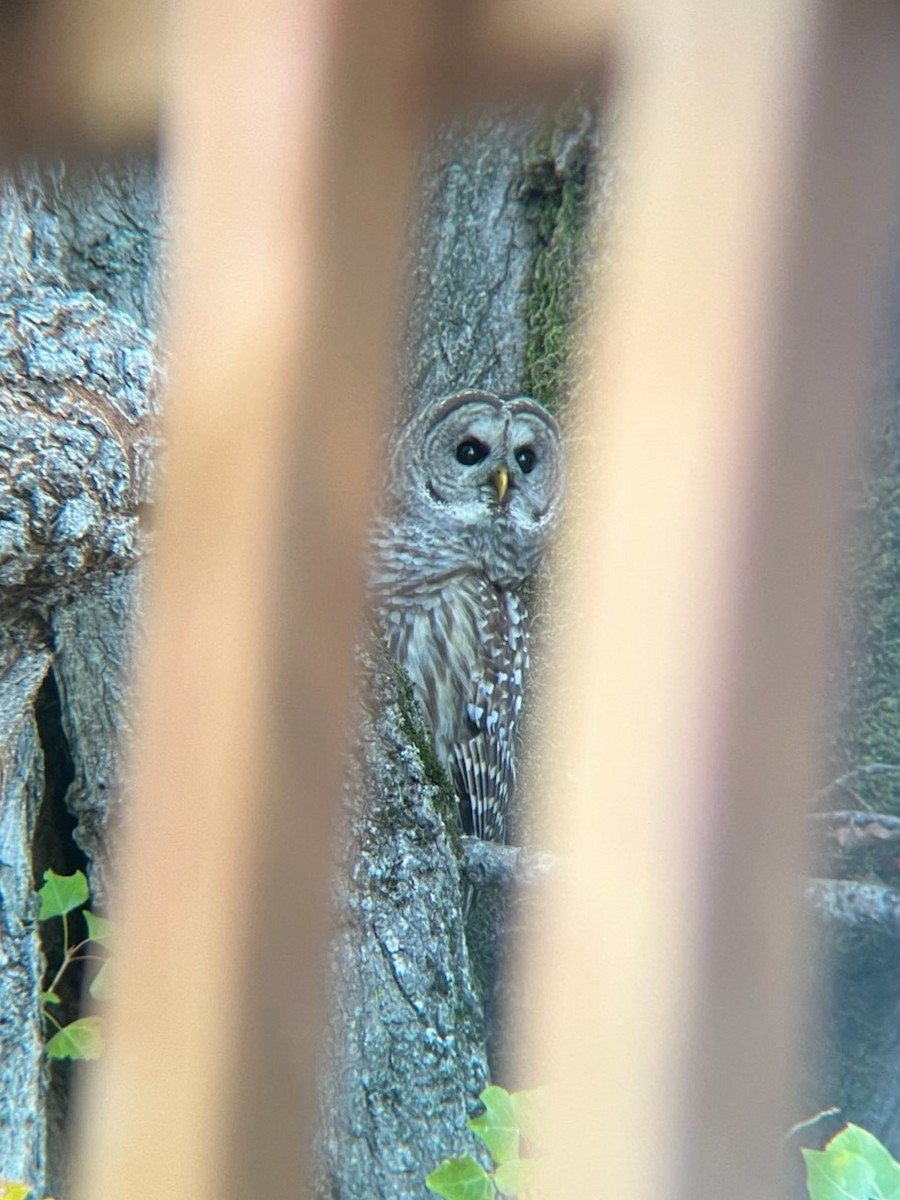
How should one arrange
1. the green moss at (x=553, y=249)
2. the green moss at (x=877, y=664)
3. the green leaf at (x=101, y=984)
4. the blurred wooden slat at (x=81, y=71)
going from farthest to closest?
the green moss at (x=553, y=249) → the green moss at (x=877, y=664) → the green leaf at (x=101, y=984) → the blurred wooden slat at (x=81, y=71)

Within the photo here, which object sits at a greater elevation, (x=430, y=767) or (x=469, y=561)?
(x=469, y=561)

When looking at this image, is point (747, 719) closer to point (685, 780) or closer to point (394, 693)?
point (685, 780)

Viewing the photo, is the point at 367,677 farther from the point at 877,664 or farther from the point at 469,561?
the point at 469,561

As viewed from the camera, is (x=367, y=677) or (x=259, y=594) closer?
(x=259, y=594)

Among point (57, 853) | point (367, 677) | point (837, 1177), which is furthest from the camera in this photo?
point (57, 853)

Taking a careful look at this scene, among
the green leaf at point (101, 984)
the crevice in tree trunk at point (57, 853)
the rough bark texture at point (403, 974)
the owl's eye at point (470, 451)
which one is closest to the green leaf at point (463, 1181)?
the rough bark texture at point (403, 974)

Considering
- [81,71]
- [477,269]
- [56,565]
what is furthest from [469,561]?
[81,71]

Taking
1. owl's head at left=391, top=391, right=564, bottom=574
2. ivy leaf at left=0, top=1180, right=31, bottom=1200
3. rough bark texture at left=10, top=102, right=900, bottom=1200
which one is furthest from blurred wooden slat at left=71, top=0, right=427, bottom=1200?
owl's head at left=391, top=391, right=564, bottom=574

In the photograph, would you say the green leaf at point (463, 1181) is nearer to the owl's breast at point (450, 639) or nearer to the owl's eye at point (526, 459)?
the owl's breast at point (450, 639)
